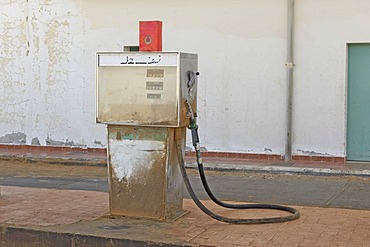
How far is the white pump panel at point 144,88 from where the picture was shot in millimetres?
7227

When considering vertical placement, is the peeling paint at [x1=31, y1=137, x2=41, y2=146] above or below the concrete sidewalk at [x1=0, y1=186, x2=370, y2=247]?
above

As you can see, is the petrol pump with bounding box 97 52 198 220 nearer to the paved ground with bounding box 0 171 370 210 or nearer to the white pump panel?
the white pump panel

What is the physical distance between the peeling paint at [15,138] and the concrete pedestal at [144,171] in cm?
780

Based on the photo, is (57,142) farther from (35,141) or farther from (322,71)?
(322,71)

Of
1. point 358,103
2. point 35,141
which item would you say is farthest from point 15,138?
point 358,103

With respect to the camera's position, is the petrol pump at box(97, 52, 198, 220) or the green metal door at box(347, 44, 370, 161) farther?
the green metal door at box(347, 44, 370, 161)

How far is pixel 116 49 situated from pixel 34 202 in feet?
19.1

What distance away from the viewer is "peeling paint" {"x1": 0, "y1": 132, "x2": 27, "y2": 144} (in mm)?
14992

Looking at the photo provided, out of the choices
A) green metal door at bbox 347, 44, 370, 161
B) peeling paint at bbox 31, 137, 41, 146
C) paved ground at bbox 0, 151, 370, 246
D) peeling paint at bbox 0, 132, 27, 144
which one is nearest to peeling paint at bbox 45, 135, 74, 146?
peeling paint at bbox 31, 137, 41, 146

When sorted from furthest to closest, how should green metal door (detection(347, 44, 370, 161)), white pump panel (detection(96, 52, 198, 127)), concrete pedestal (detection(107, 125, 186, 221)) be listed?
green metal door (detection(347, 44, 370, 161))
concrete pedestal (detection(107, 125, 186, 221))
white pump panel (detection(96, 52, 198, 127))

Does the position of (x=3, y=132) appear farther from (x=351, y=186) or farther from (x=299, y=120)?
(x=351, y=186)

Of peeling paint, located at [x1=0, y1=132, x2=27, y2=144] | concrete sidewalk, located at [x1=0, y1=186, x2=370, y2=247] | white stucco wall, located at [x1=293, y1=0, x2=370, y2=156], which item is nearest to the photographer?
concrete sidewalk, located at [x1=0, y1=186, x2=370, y2=247]

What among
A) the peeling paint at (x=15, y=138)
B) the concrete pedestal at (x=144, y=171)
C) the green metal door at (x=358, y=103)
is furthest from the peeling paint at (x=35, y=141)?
the concrete pedestal at (x=144, y=171)

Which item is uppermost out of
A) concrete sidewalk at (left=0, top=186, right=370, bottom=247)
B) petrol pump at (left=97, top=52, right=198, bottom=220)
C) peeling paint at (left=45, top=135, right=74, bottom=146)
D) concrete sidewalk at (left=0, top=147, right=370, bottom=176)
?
petrol pump at (left=97, top=52, right=198, bottom=220)
